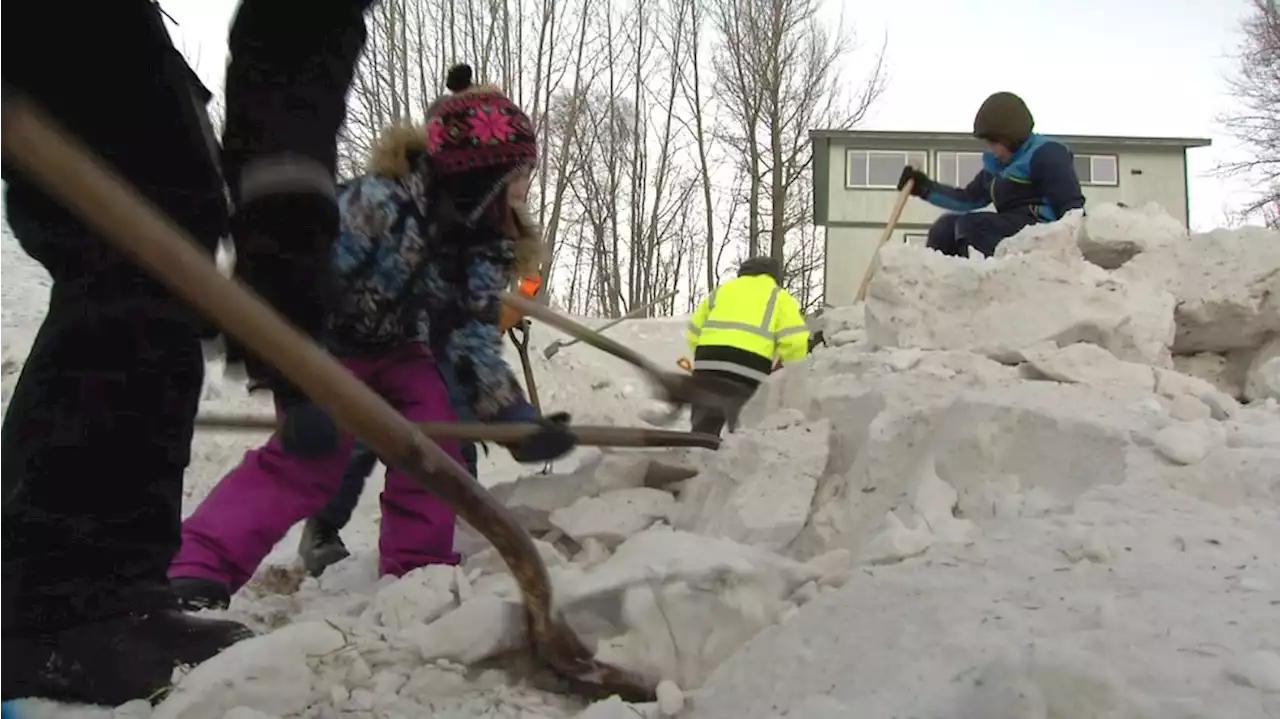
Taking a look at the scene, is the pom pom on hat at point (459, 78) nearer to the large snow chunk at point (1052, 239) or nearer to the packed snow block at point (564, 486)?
the packed snow block at point (564, 486)

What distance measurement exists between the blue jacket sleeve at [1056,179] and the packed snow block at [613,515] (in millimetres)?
2936

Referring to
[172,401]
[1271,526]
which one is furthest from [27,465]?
[1271,526]

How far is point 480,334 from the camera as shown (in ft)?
8.23

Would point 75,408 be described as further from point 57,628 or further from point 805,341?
point 805,341

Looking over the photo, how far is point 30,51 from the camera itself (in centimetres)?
124

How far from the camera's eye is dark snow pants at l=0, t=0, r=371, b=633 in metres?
1.27

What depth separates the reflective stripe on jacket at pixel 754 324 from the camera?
4.53 meters

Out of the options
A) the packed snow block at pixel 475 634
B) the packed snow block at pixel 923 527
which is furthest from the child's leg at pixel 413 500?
the packed snow block at pixel 923 527

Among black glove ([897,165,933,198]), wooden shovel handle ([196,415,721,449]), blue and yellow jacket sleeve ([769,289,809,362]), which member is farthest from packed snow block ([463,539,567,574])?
black glove ([897,165,933,198])

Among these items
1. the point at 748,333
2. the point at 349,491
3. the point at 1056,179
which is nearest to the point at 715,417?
the point at 349,491

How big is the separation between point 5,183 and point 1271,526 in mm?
1922

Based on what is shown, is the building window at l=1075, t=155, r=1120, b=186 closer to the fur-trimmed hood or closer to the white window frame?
the white window frame

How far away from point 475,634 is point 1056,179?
12.7 ft

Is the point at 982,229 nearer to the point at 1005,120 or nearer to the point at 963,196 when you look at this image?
the point at 1005,120
